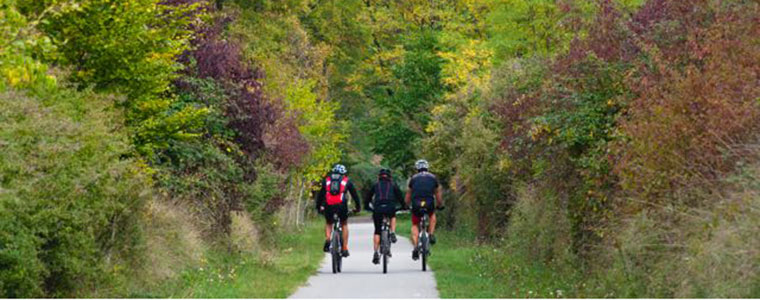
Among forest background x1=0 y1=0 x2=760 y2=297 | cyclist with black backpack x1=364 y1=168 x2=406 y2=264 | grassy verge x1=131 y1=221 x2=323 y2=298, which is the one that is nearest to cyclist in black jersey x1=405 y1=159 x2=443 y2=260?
cyclist with black backpack x1=364 y1=168 x2=406 y2=264

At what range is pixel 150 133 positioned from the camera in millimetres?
18859

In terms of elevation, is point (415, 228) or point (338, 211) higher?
point (338, 211)

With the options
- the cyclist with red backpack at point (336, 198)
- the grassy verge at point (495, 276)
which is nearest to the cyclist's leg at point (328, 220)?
the cyclist with red backpack at point (336, 198)

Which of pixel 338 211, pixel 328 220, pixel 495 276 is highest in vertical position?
pixel 338 211

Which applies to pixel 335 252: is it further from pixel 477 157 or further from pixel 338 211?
pixel 477 157

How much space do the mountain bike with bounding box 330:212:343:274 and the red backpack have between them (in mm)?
246

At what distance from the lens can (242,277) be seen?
18250 mm

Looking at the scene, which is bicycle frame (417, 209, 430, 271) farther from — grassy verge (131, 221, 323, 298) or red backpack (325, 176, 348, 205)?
grassy verge (131, 221, 323, 298)

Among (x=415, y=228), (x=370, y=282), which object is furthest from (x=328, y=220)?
(x=370, y=282)

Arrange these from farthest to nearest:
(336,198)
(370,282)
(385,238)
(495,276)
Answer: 1. (336,198)
2. (385,238)
3. (495,276)
4. (370,282)

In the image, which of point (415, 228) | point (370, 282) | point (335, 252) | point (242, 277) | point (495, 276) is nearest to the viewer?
point (370, 282)

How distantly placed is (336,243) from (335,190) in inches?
41.0

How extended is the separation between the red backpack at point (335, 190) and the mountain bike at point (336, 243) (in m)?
0.25

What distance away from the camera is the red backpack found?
20.6m
